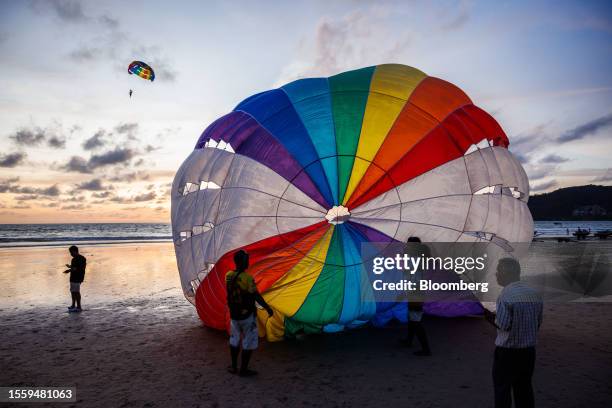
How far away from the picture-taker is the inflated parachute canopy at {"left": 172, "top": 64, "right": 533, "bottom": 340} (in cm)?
537

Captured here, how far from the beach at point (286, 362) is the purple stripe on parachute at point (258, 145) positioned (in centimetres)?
213

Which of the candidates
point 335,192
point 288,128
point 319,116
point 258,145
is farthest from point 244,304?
point 319,116

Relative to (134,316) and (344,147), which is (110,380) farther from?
(344,147)

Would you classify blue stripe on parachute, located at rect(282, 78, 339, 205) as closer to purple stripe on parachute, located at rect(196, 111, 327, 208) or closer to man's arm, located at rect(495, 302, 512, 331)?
purple stripe on parachute, located at rect(196, 111, 327, 208)

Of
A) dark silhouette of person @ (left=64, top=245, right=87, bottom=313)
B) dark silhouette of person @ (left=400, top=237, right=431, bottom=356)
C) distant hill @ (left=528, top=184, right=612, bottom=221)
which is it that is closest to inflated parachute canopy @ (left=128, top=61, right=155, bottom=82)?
dark silhouette of person @ (left=64, top=245, right=87, bottom=313)

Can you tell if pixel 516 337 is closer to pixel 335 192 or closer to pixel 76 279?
pixel 335 192

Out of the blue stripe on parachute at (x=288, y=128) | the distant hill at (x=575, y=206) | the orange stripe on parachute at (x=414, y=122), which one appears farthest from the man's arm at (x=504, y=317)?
the distant hill at (x=575, y=206)

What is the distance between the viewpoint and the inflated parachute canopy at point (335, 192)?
5.37 m

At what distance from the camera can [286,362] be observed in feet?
16.6

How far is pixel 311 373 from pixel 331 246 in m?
1.59

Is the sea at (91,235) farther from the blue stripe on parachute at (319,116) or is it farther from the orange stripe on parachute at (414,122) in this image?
the orange stripe on parachute at (414,122)

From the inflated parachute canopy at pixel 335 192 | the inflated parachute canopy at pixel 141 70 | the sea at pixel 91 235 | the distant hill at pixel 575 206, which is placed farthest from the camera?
the distant hill at pixel 575 206

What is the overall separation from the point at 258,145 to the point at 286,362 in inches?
117

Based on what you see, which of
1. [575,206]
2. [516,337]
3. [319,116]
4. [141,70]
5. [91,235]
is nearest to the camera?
[516,337]
